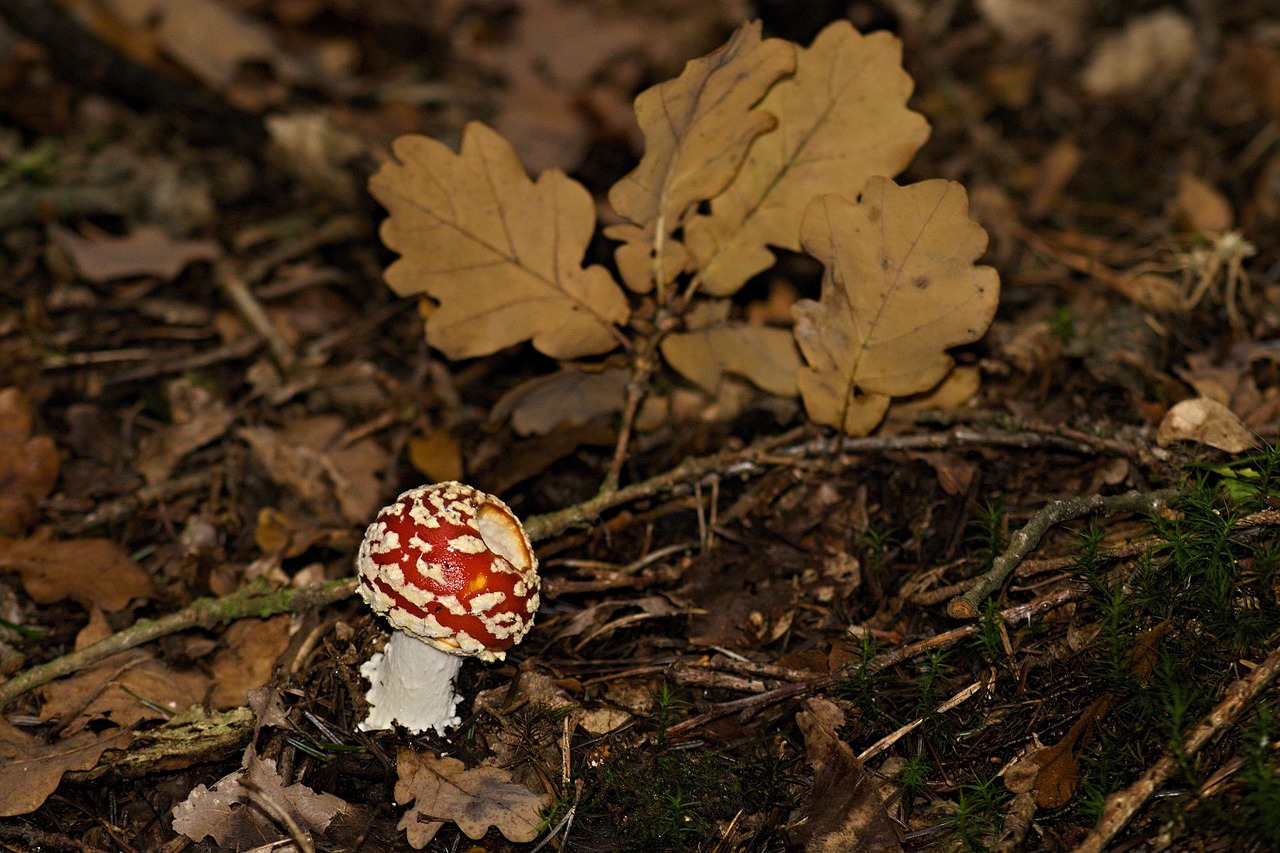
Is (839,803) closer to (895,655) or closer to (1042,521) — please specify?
(895,655)

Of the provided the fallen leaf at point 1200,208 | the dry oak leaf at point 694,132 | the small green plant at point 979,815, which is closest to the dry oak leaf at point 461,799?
the small green plant at point 979,815

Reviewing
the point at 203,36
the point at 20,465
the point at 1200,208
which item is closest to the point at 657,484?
the point at 20,465

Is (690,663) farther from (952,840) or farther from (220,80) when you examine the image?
(220,80)

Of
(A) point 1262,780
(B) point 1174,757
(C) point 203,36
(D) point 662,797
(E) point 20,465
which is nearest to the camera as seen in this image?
(A) point 1262,780

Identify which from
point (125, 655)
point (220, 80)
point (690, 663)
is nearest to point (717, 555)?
point (690, 663)

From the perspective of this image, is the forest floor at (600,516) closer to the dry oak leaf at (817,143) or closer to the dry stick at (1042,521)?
the dry stick at (1042,521)

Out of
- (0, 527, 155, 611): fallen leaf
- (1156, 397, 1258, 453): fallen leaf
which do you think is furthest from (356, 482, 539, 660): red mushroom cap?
(1156, 397, 1258, 453): fallen leaf
